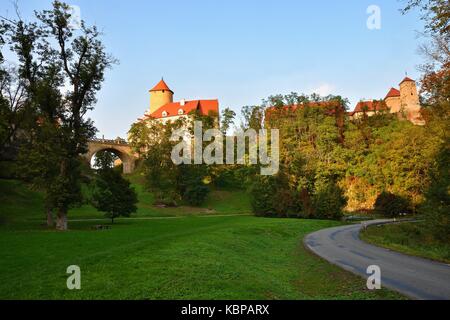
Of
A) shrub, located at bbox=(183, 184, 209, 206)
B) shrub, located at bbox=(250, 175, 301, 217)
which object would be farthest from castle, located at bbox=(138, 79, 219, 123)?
shrub, located at bbox=(250, 175, 301, 217)

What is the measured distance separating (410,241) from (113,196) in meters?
24.9

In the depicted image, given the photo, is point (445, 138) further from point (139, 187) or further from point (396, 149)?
point (139, 187)

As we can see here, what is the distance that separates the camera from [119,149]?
75.7 m

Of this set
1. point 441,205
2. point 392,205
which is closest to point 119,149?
point 392,205

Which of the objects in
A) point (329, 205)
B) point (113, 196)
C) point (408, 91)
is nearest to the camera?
point (113, 196)

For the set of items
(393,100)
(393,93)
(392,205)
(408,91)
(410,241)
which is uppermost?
(393,93)

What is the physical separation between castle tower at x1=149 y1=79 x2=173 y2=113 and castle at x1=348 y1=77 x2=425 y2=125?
5165 cm

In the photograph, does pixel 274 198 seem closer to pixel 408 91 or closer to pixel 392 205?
pixel 392 205

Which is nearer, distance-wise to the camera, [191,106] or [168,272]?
[168,272]

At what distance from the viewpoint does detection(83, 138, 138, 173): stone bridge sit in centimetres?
7288

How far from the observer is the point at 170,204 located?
55000 mm

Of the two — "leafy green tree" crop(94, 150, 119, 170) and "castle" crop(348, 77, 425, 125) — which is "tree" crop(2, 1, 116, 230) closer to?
"leafy green tree" crop(94, 150, 119, 170)
